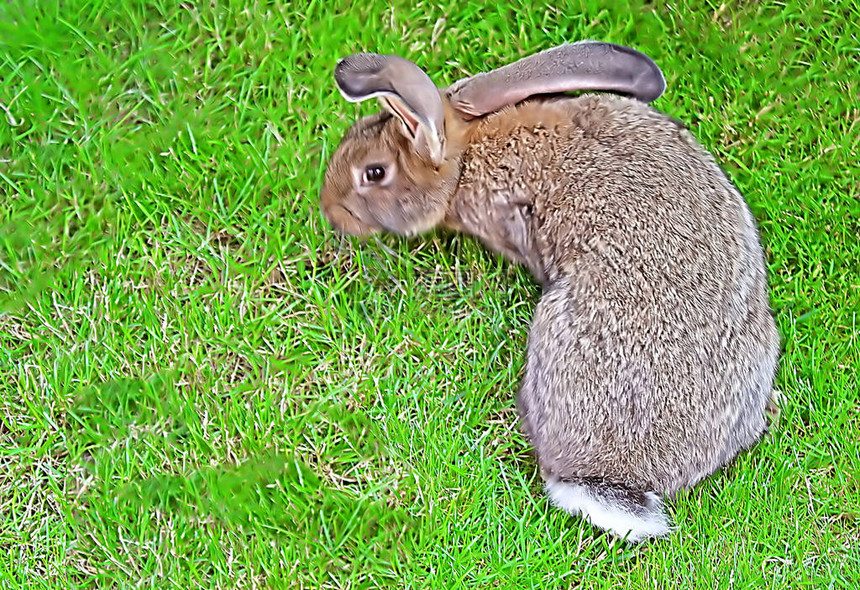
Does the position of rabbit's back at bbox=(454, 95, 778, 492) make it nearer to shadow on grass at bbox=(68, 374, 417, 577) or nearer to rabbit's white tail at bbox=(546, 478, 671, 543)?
rabbit's white tail at bbox=(546, 478, 671, 543)

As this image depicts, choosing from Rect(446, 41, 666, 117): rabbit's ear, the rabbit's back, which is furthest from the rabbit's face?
Rect(446, 41, 666, 117): rabbit's ear

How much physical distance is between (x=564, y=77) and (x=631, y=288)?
744mm

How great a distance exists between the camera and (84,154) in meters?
3.47

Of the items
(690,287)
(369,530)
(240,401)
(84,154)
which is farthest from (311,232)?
(690,287)

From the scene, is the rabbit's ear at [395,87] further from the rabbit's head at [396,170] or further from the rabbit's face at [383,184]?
the rabbit's face at [383,184]

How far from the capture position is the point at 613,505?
3.12 m

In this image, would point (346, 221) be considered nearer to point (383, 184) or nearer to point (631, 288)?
point (383, 184)

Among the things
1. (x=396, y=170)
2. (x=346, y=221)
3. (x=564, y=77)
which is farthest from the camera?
(x=346, y=221)

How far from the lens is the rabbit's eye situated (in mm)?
3199

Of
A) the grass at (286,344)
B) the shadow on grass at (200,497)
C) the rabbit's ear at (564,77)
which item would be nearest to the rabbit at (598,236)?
the rabbit's ear at (564,77)

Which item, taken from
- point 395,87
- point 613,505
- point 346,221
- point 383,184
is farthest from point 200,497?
point 395,87

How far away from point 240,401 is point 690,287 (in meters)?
1.68

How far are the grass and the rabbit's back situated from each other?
38 cm

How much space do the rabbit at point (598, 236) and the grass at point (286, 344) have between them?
10.2 inches
